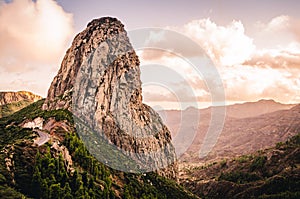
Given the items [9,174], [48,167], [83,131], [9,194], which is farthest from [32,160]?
[83,131]

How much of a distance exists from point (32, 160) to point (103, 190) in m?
28.0

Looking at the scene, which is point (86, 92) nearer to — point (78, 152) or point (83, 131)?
point (83, 131)

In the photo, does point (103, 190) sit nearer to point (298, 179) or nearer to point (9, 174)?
point (9, 174)

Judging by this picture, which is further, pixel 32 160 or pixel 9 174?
pixel 32 160

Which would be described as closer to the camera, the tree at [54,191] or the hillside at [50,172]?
the hillside at [50,172]

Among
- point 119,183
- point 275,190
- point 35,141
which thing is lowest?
point 275,190

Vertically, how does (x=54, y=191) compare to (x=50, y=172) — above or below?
below

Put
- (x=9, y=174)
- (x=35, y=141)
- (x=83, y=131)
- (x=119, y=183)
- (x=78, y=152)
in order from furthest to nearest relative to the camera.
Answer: (x=83, y=131) < (x=119, y=183) < (x=78, y=152) < (x=35, y=141) < (x=9, y=174)

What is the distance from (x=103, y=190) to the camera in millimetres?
98500

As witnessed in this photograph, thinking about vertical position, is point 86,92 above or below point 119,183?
above

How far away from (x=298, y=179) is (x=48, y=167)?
172 m

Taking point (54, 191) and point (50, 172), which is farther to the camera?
point (50, 172)

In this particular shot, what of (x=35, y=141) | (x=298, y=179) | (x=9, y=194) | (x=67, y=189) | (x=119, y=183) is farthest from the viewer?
(x=298, y=179)

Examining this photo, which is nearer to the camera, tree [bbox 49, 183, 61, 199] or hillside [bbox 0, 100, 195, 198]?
hillside [bbox 0, 100, 195, 198]
